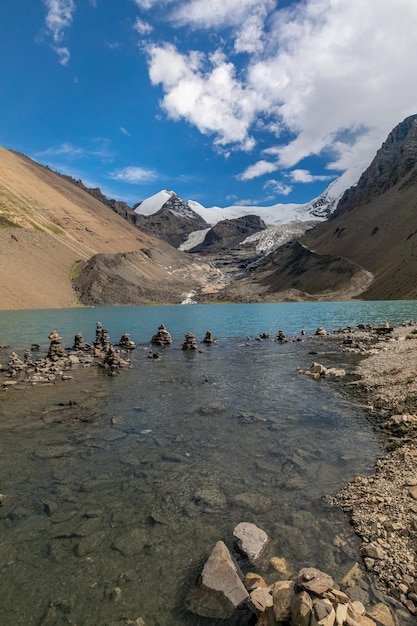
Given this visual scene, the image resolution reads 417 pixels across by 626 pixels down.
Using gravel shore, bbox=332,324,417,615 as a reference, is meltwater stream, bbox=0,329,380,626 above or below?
below

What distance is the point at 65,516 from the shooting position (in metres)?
11.5

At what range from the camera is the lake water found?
8766mm

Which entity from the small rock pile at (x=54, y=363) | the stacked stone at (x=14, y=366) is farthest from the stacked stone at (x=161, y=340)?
the stacked stone at (x=14, y=366)

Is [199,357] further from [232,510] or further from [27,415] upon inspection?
[232,510]

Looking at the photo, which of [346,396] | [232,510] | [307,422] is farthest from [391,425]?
[232,510]

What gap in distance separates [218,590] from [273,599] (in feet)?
4.34

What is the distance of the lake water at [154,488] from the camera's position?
8.77m

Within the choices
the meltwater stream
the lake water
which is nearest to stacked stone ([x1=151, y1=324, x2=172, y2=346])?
the lake water

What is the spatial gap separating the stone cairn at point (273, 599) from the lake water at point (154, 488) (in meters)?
0.55

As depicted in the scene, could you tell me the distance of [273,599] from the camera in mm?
7512

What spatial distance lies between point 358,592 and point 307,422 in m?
11.5

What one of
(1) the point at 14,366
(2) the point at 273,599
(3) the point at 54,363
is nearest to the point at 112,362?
(3) the point at 54,363

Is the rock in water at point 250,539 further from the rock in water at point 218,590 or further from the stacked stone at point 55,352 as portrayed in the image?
the stacked stone at point 55,352

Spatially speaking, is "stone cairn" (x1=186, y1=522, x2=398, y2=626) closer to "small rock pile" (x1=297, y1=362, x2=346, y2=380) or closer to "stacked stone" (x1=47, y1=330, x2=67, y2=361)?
"small rock pile" (x1=297, y1=362, x2=346, y2=380)
